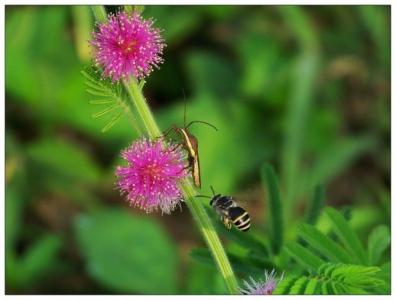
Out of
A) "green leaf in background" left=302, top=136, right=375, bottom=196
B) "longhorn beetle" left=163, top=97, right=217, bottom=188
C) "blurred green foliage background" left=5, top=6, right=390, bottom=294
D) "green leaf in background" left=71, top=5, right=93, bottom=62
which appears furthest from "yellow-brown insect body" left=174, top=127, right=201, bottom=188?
"green leaf in background" left=302, top=136, right=375, bottom=196

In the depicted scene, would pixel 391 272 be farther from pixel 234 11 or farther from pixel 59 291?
pixel 234 11

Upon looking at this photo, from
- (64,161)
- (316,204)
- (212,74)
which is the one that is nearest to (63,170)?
(64,161)

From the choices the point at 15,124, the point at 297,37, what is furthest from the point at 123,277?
the point at 297,37

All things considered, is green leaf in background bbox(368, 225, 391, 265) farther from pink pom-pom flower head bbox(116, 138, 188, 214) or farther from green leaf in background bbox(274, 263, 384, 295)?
pink pom-pom flower head bbox(116, 138, 188, 214)

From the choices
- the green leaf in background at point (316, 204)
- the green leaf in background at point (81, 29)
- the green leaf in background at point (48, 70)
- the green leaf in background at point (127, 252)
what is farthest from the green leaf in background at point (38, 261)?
the green leaf in background at point (316, 204)

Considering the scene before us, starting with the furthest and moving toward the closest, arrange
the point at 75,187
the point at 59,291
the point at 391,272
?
the point at 75,187 → the point at 59,291 → the point at 391,272
